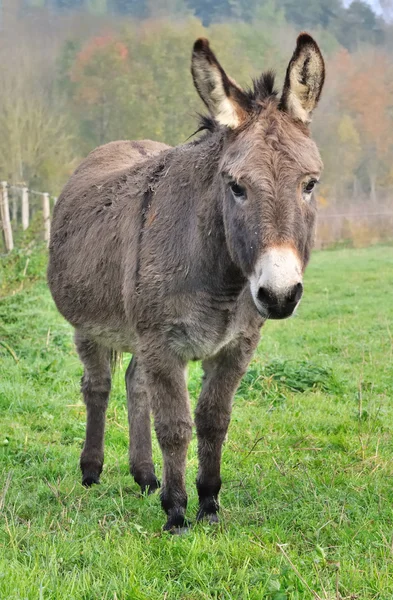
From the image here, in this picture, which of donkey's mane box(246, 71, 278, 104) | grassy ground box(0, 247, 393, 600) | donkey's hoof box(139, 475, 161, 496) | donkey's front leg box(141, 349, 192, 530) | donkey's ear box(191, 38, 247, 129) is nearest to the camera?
grassy ground box(0, 247, 393, 600)

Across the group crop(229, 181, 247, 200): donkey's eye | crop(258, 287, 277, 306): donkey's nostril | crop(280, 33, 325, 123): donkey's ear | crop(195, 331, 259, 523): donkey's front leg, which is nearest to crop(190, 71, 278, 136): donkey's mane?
crop(280, 33, 325, 123): donkey's ear

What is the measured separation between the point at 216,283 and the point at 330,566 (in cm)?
129

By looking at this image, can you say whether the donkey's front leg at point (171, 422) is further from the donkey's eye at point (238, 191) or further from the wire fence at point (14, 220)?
the wire fence at point (14, 220)

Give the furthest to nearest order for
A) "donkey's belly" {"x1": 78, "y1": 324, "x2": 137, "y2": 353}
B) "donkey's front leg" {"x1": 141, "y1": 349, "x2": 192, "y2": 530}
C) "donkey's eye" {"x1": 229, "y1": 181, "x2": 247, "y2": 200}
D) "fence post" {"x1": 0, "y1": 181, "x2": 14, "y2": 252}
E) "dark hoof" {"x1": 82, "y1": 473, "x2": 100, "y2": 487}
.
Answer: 1. "fence post" {"x1": 0, "y1": 181, "x2": 14, "y2": 252}
2. "dark hoof" {"x1": 82, "y1": 473, "x2": 100, "y2": 487}
3. "donkey's belly" {"x1": 78, "y1": 324, "x2": 137, "y2": 353}
4. "donkey's front leg" {"x1": 141, "y1": 349, "x2": 192, "y2": 530}
5. "donkey's eye" {"x1": 229, "y1": 181, "x2": 247, "y2": 200}

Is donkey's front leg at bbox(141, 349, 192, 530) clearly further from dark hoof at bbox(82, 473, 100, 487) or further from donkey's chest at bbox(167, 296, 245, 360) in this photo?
dark hoof at bbox(82, 473, 100, 487)

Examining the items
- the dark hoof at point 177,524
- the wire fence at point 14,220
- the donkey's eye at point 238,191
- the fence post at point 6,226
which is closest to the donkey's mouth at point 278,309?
the donkey's eye at point 238,191

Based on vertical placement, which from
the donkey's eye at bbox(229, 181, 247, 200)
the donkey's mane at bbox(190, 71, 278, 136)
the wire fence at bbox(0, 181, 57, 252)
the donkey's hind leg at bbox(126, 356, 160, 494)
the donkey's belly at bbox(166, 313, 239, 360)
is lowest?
the wire fence at bbox(0, 181, 57, 252)

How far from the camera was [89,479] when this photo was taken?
163 inches

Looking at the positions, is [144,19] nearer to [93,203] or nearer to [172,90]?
[172,90]

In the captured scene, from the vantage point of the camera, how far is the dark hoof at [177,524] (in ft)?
10.7

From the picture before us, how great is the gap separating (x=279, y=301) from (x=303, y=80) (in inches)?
41.3

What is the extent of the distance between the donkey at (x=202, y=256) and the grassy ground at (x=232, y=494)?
303 mm

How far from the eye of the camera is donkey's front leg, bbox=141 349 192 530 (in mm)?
3229

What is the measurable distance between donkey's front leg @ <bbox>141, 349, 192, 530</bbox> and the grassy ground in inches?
5.6
